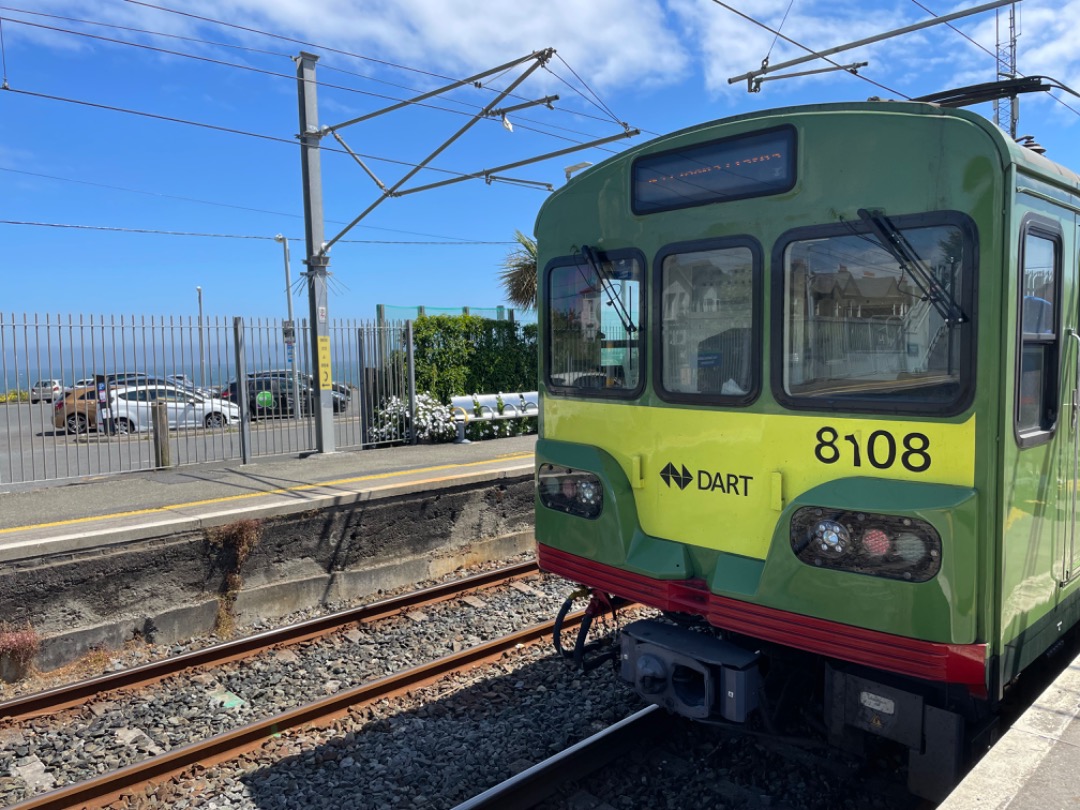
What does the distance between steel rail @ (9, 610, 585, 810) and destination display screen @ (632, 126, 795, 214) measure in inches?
141

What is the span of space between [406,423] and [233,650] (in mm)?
7066

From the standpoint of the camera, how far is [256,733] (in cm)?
486

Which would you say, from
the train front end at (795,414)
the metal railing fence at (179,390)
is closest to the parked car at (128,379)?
the metal railing fence at (179,390)

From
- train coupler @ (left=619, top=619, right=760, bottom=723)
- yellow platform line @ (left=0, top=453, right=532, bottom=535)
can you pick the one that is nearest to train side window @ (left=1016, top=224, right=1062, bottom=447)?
train coupler @ (left=619, top=619, right=760, bottom=723)

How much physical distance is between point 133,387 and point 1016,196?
1080 cm

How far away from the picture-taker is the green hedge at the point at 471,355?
14008 millimetres

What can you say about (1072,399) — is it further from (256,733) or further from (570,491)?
(256,733)

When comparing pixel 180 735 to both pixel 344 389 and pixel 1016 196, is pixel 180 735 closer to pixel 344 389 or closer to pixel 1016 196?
pixel 1016 196

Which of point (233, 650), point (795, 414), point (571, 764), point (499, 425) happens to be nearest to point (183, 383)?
point (499, 425)

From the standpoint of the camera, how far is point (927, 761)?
10.9 ft

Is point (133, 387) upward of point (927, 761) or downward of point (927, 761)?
upward

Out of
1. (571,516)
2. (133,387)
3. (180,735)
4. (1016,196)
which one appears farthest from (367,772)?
(133,387)

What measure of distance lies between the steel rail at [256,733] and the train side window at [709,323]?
2.97 meters

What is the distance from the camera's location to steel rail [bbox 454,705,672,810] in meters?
3.99
